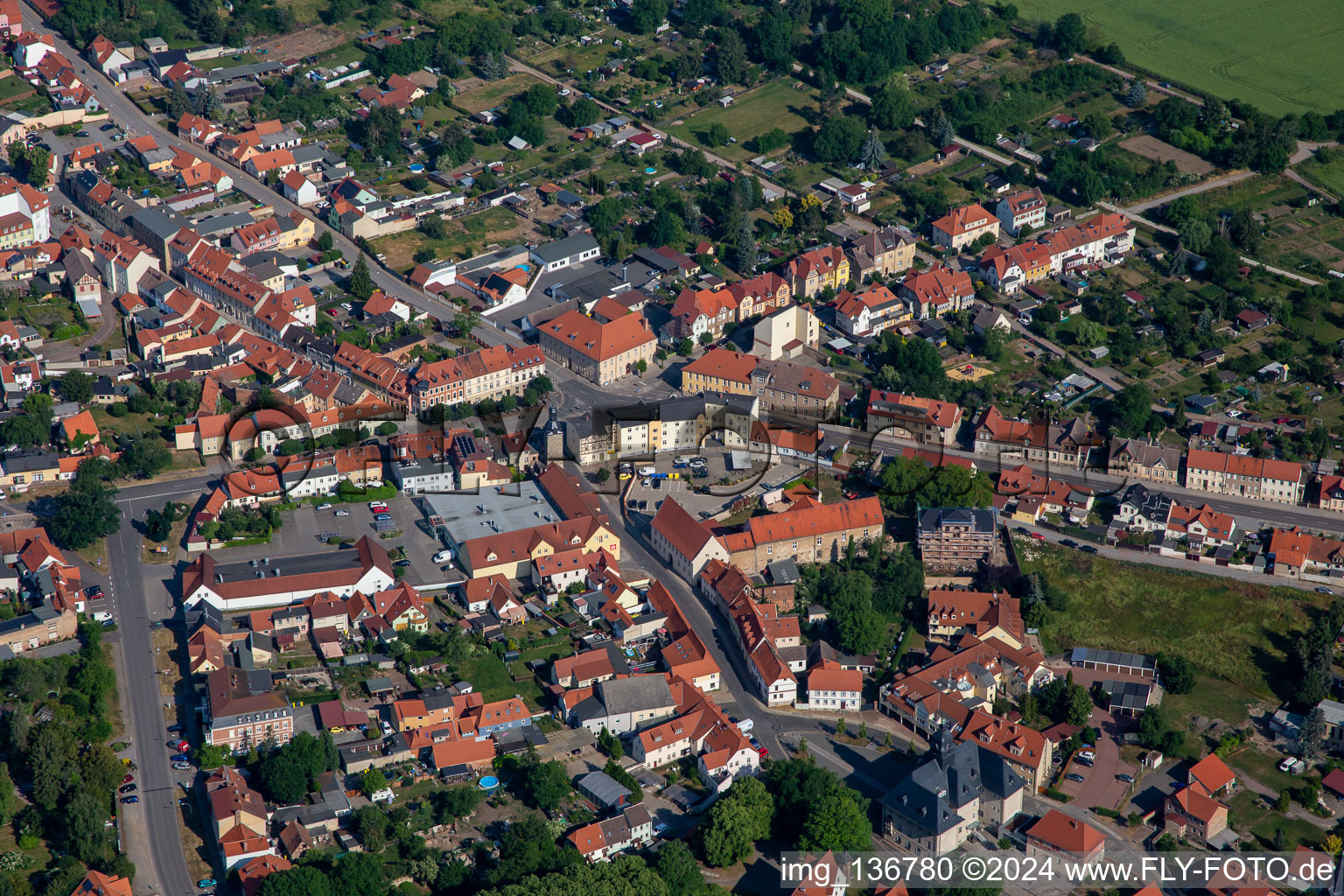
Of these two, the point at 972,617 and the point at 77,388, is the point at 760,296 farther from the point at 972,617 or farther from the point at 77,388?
the point at 77,388

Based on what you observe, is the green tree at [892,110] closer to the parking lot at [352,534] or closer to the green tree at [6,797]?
the parking lot at [352,534]

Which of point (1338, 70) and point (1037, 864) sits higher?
point (1338, 70)

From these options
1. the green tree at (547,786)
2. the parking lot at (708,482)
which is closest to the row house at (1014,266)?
the parking lot at (708,482)

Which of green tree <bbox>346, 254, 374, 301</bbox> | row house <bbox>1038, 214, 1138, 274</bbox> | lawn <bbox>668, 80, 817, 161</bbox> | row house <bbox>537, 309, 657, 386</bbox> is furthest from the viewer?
lawn <bbox>668, 80, 817, 161</bbox>

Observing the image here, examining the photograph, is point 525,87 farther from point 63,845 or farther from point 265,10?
point 63,845

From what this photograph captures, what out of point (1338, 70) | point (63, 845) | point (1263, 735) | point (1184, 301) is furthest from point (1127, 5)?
point (63, 845)

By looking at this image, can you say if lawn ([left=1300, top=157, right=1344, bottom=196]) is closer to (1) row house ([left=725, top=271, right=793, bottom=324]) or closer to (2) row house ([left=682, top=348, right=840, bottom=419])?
(1) row house ([left=725, top=271, right=793, bottom=324])

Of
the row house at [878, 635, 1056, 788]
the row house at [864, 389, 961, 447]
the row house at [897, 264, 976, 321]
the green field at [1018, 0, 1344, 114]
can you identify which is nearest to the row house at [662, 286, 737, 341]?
the row house at [897, 264, 976, 321]

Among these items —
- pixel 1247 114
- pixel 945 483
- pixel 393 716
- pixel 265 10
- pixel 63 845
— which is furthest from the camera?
pixel 265 10
